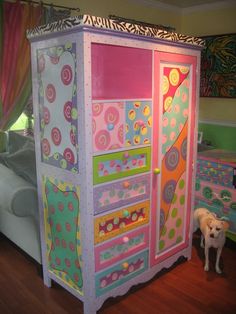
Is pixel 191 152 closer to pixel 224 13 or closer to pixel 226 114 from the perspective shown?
pixel 226 114

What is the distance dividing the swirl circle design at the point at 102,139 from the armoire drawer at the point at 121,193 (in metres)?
0.24

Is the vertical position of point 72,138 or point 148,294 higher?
point 72,138

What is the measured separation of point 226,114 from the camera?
11.9 ft

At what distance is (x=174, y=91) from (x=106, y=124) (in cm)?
65

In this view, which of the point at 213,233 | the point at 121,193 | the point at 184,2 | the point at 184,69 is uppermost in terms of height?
the point at 184,2

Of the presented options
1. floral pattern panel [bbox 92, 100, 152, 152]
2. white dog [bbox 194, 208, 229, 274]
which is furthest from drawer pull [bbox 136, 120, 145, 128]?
white dog [bbox 194, 208, 229, 274]

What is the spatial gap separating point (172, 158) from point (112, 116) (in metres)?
0.67

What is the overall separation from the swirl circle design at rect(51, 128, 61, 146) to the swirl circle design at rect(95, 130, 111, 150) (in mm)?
264

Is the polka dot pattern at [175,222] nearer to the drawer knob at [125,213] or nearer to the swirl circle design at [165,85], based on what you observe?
the drawer knob at [125,213]

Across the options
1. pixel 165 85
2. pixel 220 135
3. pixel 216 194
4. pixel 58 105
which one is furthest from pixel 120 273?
pixel 220 135

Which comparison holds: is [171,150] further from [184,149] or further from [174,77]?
[174,77]

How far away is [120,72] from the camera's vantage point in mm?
1854

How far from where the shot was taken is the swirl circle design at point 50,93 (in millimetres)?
1902

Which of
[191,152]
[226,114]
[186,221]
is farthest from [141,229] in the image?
[226,114]
